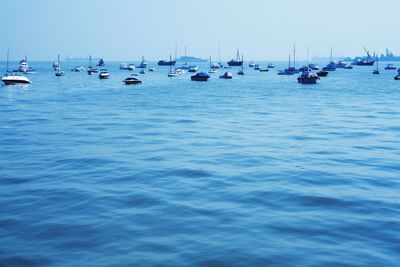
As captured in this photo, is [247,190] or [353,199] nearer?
[353,199]

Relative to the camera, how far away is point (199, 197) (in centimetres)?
1898

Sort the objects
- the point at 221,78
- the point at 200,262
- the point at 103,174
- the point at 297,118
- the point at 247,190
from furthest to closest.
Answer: the point at 221,78 < the point at 297,118 < the point at 103,174 < the point at 247,190 < the point at 200,262

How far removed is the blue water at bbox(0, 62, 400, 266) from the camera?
13.2m

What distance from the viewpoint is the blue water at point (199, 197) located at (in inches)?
521

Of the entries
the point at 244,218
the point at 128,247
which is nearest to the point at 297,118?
the point at 244,218

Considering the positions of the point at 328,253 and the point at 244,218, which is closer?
the point at 328,253

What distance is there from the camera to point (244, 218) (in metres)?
16.2

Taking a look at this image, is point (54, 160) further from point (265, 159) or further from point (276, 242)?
point (276, 242)

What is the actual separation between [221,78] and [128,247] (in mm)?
148578

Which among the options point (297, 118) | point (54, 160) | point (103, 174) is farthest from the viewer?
point (297, 118)

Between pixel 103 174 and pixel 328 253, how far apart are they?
13636 mm

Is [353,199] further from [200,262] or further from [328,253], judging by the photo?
[200,262]

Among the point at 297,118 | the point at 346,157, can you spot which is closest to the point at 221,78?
the point at 297,118

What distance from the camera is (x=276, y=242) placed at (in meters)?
13.9
